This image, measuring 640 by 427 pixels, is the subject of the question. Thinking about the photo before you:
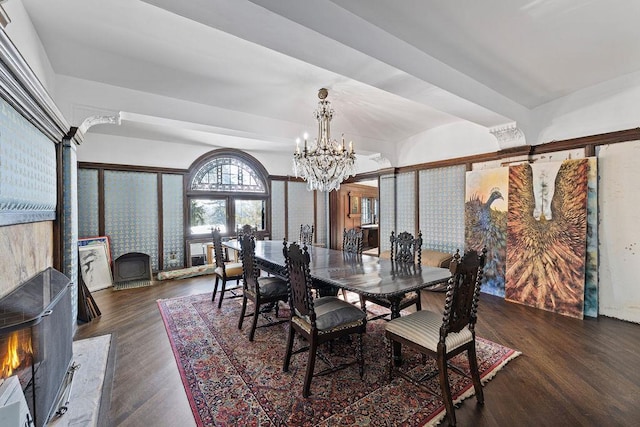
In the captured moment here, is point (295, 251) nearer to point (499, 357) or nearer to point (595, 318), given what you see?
point (499, 357)

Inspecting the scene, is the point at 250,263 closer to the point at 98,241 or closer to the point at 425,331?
the point at 425,331

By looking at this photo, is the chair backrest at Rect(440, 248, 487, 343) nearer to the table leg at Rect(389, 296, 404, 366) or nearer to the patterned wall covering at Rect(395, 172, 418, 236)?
the table leg at Rect(389, 296, 404, 366)

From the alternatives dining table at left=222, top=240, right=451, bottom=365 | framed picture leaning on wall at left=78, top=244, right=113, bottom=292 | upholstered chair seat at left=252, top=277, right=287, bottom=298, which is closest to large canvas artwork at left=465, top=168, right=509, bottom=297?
dining table at left=222, top=240, right=451, bottom=365

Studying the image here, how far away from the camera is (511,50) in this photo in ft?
8.27

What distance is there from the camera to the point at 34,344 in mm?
1510

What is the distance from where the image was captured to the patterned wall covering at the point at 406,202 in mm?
5588

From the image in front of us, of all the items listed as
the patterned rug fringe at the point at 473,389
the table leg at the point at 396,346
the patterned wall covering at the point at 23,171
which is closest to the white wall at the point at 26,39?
the patterned wall covering at the point at 23,171

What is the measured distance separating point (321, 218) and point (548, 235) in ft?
17.0

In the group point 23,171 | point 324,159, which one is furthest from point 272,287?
point 23,171

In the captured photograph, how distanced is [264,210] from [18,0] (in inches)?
204

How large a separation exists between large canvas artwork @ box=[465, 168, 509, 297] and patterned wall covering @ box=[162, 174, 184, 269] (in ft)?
17.9

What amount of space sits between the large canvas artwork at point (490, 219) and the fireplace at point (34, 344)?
16.1ft

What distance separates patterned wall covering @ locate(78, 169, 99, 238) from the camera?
4.88m

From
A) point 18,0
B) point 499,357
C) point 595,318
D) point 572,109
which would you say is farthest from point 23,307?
point 572,109
